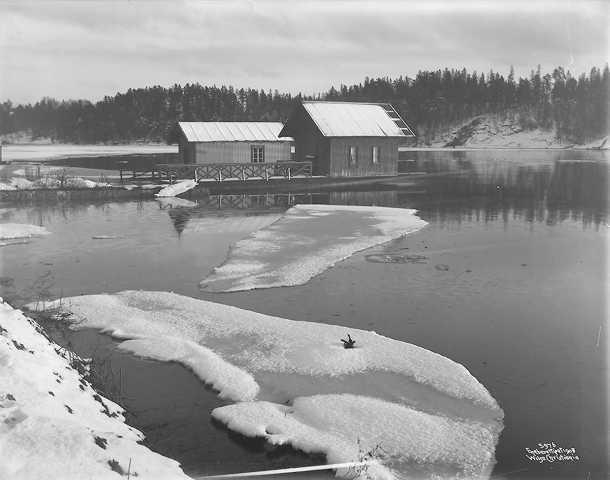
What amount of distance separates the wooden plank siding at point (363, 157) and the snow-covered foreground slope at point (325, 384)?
29.9 m

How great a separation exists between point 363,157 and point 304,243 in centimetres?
2421

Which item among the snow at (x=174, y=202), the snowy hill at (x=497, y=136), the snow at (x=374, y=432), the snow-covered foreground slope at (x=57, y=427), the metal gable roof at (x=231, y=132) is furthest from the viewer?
the snowy hill at (x=497, y=136)

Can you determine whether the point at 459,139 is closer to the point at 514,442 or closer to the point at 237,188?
the point at 237,188

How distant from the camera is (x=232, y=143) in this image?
1727 inches

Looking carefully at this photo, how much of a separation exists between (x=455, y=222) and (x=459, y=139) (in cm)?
10747

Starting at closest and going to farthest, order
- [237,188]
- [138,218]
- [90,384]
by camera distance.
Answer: [90,384]
[138,218]
[237,188]

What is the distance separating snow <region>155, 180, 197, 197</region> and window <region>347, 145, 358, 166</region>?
37.5ft

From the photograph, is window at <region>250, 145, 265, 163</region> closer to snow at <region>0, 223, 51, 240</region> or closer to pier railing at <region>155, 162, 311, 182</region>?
pier railing at <region>155, 162, 311, 182</region>

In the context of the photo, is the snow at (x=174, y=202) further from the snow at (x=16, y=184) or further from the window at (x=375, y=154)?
the window at (x=375, y=154)

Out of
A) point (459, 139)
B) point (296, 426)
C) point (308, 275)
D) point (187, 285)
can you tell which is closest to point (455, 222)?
point (308, 275)

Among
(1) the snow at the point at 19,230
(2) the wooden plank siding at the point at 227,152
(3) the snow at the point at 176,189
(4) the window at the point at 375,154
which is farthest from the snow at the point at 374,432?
(2) the wooden plank siding at the point at 227,152

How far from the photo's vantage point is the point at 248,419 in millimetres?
7855

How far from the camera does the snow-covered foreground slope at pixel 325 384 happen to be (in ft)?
23.5

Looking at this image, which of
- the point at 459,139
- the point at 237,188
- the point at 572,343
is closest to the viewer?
the point at 572,343
